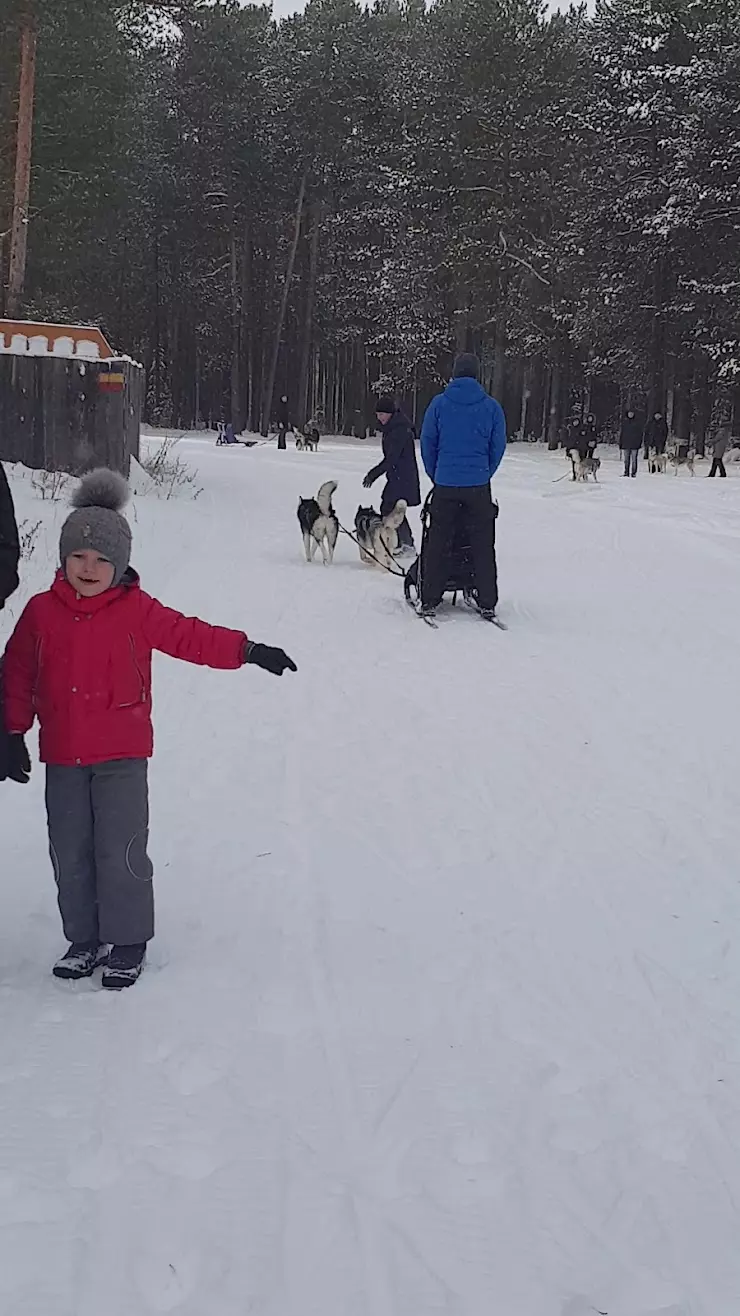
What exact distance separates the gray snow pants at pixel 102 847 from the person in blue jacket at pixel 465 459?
21.3ft

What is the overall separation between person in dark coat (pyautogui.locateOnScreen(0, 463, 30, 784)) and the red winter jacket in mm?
52

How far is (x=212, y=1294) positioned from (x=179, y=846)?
2805 millimetres

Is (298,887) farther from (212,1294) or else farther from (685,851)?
(212,1294)

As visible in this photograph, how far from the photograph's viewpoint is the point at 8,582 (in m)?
3.84

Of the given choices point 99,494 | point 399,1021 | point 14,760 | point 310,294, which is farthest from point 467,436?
point 310,294

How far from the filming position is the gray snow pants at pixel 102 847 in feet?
12.6

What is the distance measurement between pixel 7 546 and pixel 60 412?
12504 mm

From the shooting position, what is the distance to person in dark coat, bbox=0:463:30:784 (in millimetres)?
3754

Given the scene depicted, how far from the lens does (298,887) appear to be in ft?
15.8

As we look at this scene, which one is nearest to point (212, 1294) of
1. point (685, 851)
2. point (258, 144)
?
point (685, 851)

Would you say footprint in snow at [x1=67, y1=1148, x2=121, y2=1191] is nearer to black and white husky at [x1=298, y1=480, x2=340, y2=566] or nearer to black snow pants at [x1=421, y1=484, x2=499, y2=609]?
black snow pants at [x1=421, y1=484, x2=499, y2=609]

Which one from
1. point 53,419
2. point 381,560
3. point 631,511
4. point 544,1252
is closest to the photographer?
point 544,1252

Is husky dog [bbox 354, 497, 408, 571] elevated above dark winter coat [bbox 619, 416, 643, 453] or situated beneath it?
situated beneath

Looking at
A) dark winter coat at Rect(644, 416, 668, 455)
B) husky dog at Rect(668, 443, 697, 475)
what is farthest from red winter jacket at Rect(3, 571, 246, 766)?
dark winter coat at Rect(644, 416, 668, 455)
